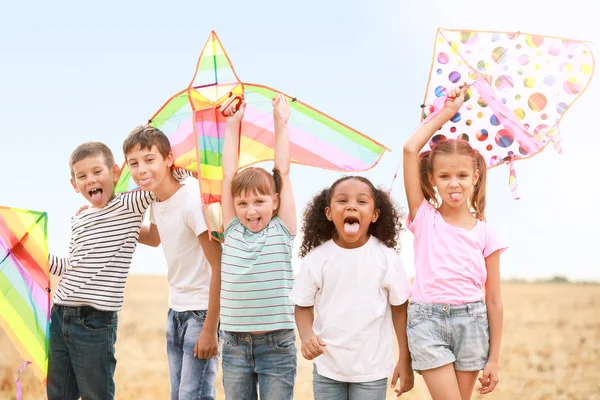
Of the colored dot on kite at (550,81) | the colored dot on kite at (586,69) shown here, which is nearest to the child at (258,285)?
the colored dot on kite at (550,81)

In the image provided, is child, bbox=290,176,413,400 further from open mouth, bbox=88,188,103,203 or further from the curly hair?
open mouth, bbox=88,188,103,203

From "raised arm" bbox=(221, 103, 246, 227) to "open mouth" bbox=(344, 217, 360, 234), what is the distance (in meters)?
0.63

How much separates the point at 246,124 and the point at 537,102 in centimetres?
169

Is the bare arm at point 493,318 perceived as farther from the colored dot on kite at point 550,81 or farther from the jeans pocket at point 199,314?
the jeans pocket at point 199,314

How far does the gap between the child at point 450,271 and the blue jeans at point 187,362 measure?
1169 millimetres

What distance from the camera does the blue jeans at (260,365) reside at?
3.21 metres

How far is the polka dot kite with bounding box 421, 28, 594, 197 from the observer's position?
3727mm

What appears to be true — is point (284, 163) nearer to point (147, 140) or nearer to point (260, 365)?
point (147, 140)

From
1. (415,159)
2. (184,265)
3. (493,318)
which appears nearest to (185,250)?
(184,265)

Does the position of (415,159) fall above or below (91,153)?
below

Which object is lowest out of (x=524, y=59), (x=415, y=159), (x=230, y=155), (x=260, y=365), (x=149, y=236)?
(x=260, y=365)

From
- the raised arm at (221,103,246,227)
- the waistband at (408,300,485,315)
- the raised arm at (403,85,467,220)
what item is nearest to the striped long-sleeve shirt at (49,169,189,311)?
the raised arm at (221,103,246,227)

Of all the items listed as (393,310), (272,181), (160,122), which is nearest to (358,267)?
(393,310)

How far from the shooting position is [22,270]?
414 centimetres
